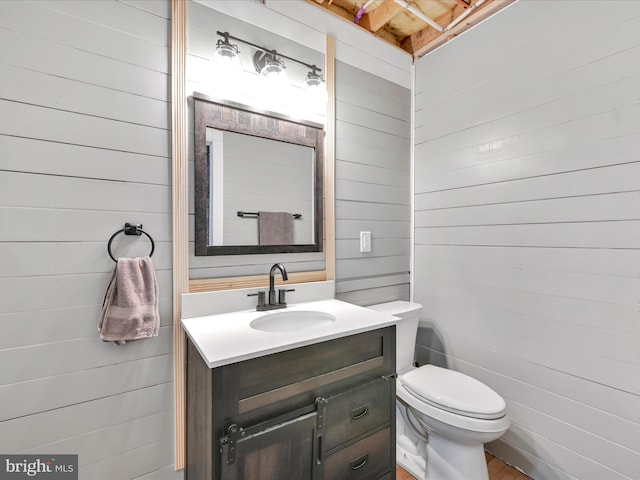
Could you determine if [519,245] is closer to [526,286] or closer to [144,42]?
[526,286]

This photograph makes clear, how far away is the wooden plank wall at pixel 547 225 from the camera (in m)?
1.25

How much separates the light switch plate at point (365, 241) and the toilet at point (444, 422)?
0.40m

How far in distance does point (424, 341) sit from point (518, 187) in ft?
3.76

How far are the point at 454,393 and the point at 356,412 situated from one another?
56 centimetres

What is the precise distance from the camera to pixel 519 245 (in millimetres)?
1565

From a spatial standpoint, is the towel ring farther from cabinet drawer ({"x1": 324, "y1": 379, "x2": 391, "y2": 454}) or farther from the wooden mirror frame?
cabinet drawer ({"x1": 324, "y1": 379, "x2": 391, "y2": 454})

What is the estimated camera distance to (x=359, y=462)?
3.83 feet

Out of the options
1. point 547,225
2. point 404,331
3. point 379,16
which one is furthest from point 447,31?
point 404,331

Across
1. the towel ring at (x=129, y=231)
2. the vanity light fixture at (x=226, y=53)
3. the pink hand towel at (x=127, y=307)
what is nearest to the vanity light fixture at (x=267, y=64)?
the vanity light fixture at (x=226, y=53)

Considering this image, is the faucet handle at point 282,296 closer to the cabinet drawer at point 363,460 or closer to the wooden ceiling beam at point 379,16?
the cabinet drawer at point 363,460

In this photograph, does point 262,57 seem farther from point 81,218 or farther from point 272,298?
point 272,298

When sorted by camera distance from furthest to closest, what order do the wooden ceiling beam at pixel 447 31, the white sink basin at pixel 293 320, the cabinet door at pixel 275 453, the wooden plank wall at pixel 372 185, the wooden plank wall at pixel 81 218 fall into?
the wooden plank wall at pixel 372 185 < the wooden ceiling beam at pixel 447 31 < the white sink basin at pixel 293 320 < the wooden plank wall at pixel 81 218 < the cabinet door at pixel 275 453

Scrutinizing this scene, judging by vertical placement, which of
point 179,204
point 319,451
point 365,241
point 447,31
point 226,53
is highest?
point 447,31

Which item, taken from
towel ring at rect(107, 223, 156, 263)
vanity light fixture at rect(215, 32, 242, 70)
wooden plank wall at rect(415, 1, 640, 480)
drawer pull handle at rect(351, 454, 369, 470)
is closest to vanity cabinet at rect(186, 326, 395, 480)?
drawer pull handle at rect(351, 454, 369, 470)
